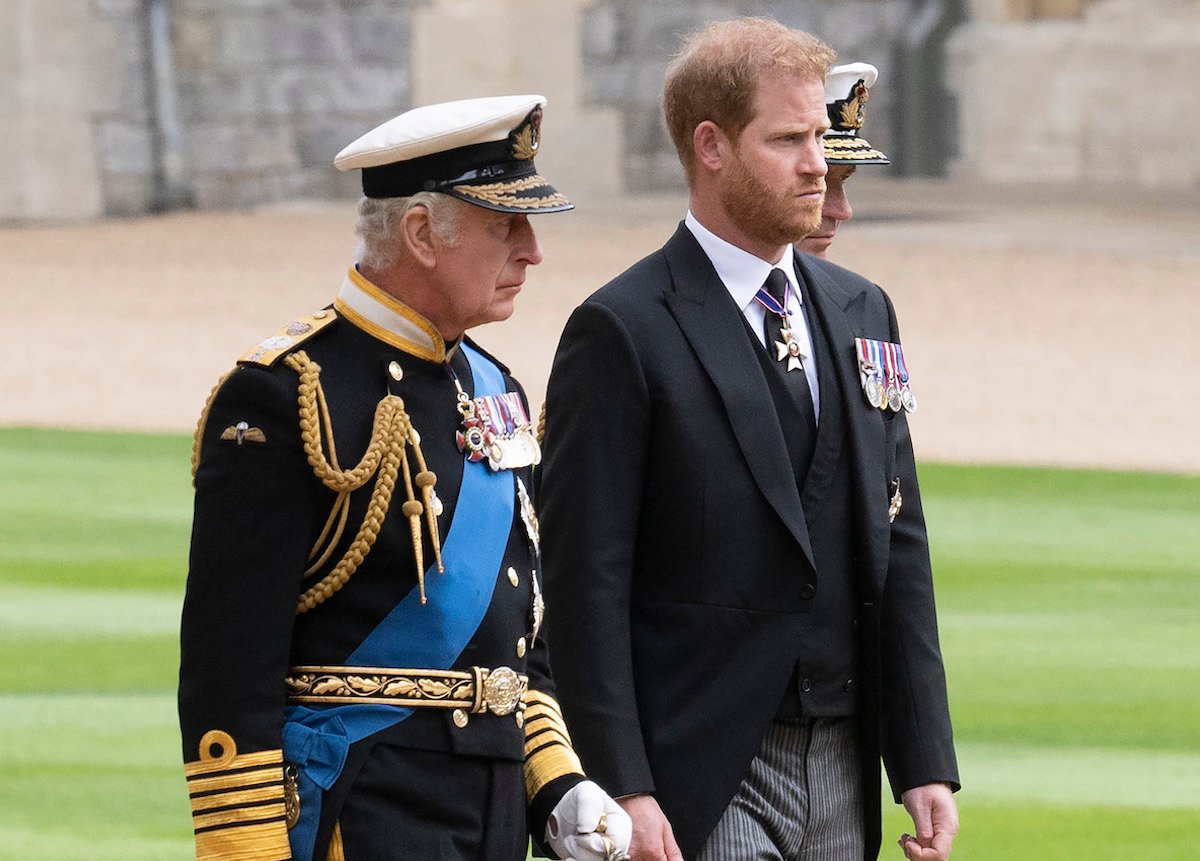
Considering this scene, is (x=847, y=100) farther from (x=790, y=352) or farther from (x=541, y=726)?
(x=541, y=726)

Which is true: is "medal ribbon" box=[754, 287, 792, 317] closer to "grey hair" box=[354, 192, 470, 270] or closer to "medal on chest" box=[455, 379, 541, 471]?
"medal on chest" box=[455, 379, 541, 471]

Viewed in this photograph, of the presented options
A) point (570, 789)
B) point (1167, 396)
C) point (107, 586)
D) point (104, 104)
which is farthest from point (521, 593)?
point (104, 104)

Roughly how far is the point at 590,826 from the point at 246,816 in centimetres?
43

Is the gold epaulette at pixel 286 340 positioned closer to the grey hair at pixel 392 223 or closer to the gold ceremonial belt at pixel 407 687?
the grey hair at pixel 392 223

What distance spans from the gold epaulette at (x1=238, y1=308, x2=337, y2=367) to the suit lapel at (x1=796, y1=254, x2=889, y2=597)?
2.59 ft

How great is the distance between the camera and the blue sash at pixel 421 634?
262 centimetres

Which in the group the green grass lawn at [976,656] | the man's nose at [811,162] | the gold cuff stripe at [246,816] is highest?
the man's nose at [811,162]

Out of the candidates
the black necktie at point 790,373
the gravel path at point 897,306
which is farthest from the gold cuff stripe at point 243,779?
the gravel path at point 897,306

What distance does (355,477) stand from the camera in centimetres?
261

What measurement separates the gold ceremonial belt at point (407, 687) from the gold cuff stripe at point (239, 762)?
0.09 meters

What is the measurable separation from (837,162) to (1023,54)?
57.1 ft

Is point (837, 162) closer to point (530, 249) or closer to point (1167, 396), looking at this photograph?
point (530, 249)

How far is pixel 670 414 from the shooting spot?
10.3 ft

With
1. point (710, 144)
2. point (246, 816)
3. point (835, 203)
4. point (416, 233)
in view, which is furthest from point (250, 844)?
point (835, 203)
